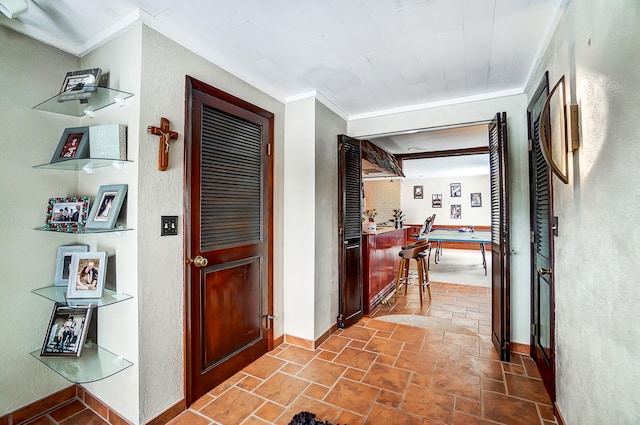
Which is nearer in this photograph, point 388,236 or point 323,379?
point 323,379

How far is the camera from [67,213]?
1.80 m

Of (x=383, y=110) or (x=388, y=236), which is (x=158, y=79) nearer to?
(x=383, y=110)

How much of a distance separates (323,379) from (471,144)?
15.0 ft

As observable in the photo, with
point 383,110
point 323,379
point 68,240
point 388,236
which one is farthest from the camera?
point 388,236

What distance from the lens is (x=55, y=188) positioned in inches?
74.9

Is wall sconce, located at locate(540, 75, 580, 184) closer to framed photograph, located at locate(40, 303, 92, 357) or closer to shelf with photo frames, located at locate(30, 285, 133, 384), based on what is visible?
shelf with photo frames, located at locate(30, 285, 133, 384)

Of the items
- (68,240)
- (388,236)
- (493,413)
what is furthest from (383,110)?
(68,240)

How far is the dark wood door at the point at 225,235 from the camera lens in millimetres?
1949

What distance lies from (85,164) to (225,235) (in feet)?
3.15

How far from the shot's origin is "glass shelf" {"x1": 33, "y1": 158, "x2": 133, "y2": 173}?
1645 millimetres

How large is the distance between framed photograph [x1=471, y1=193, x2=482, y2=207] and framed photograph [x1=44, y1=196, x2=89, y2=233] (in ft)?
36.1

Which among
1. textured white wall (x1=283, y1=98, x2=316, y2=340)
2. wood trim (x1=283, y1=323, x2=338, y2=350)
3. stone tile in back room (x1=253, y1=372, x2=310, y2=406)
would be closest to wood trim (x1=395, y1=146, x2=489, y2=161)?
textured white wall (x1=283, y1=98, x2=316, y2=340)

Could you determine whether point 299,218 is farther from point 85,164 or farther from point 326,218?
point 85,164

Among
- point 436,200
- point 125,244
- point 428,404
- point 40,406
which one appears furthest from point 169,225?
point 436,200
